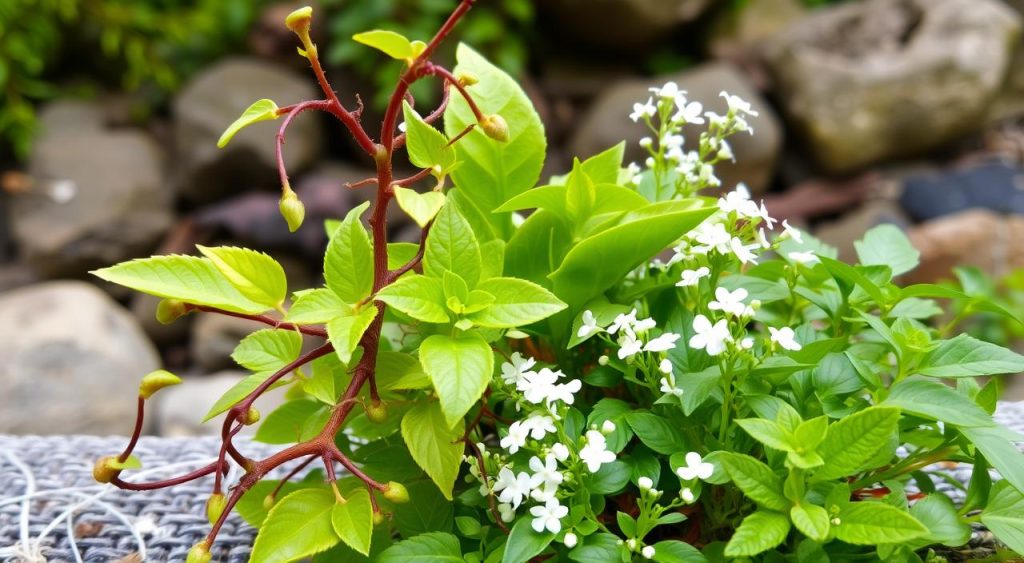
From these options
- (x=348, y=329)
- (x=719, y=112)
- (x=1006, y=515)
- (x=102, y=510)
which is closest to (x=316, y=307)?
(x=348, y=329)

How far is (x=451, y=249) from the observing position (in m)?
0.61

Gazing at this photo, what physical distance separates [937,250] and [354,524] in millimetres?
2180

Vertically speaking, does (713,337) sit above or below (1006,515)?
above

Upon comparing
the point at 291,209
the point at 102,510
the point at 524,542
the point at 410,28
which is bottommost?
the point at 410,28

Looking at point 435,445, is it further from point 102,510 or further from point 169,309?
point 102,510

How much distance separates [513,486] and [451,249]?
17cm

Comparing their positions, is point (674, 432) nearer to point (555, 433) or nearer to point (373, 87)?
point (555, 433)

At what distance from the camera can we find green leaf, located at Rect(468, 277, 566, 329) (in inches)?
22.2

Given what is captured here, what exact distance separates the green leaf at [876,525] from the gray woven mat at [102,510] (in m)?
0.29

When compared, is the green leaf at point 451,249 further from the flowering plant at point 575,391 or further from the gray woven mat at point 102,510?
the gray woven mat at point 102,510

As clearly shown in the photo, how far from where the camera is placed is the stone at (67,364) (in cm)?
195

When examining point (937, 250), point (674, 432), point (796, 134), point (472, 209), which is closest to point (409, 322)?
point (472, 209)

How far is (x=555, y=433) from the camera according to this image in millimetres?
603

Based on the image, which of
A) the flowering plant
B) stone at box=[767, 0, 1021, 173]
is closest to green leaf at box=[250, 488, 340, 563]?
the flowering plant
